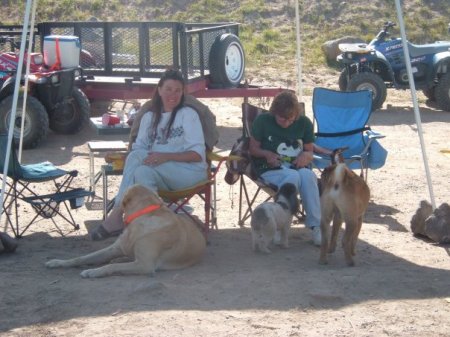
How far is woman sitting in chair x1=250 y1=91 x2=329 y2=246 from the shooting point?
5.79 metres

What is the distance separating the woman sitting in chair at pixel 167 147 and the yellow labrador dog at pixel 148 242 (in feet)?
1.18

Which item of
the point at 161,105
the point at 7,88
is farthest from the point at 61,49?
the point at 161,105

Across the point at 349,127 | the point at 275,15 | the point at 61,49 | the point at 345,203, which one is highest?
the point at 275,15

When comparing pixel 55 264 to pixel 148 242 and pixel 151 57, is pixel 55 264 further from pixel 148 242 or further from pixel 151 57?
pixel 151 57

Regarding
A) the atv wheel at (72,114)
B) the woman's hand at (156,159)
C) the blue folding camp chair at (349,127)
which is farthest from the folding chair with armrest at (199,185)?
the atv wheel at (72,114)

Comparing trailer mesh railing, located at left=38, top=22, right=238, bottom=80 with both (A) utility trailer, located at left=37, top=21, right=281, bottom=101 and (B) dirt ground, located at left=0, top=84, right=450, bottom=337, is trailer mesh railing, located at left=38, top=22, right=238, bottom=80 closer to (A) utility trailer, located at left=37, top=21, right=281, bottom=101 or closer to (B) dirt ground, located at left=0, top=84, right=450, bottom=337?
(A) utility trailer, located at left=37, top=21, right=281, bottom=101

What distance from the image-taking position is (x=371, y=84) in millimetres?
11406

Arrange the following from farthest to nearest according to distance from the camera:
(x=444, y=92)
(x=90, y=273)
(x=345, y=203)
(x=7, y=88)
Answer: (x=444, y=92), (x=7, y=88), (x=345, y=203), (x=90, y=273)

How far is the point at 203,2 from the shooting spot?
1920 centimetres

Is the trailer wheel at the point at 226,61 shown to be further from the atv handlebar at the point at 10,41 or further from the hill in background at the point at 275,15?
the hill in background at the point at 275,15

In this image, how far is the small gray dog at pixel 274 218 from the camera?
17.7ft

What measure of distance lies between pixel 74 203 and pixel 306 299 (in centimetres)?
215

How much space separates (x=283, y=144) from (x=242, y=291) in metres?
1.66

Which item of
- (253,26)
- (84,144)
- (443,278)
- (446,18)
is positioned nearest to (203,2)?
(253,26)
